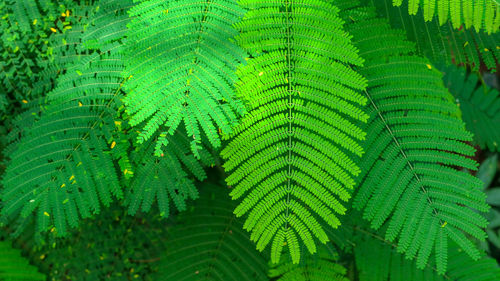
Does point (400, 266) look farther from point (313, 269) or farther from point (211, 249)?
point (211, 249)

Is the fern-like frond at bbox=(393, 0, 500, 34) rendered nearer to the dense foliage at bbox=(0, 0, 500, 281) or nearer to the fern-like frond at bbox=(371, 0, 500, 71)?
the dense foliage at bbox=(0, 0, 500, 281)

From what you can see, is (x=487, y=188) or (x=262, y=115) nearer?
(x=262, y=115)

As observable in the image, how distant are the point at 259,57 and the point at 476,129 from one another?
84.8 inches

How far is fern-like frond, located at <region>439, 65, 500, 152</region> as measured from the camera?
288 cm

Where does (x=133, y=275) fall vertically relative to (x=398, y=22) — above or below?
below

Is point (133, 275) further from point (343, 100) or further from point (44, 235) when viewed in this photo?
point (343, 100)

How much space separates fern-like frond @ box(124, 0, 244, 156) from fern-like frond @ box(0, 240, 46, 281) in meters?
1.81

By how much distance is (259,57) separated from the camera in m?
1.50

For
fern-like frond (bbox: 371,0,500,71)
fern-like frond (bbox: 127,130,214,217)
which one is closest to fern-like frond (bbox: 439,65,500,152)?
fern-like frond (bbox: 371,0,500,71)

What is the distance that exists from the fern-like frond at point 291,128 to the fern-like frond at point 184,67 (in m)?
0.07

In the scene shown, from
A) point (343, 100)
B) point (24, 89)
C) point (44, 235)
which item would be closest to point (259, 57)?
point (343, 100)

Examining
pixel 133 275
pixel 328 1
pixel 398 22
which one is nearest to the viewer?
pixel 328 1

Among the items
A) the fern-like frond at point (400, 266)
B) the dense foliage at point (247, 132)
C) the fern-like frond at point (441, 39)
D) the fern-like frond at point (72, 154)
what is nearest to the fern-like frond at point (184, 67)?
the dense foliage at point (247, 132)

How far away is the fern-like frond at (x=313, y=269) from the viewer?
232 centimetres
